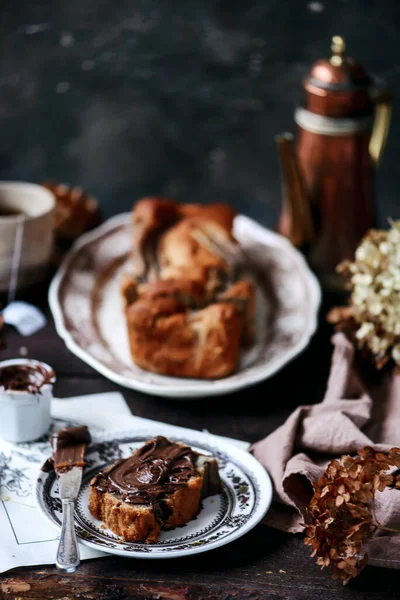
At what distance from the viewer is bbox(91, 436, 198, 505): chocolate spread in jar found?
1.08 meters

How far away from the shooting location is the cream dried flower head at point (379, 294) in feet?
4.60

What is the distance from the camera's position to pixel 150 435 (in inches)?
50.3

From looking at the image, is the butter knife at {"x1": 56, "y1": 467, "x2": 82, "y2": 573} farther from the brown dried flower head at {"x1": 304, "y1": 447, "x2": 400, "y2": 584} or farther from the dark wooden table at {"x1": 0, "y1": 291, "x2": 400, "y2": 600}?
the brown dried flower head at {"x1": 304, "y1": 447, "x2": 400, "y2": 584}

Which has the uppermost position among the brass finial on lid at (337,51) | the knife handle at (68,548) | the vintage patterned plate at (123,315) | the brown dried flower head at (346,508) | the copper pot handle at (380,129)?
the brass finial on lid at (337,51)

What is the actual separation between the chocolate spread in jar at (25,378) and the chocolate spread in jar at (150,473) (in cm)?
22

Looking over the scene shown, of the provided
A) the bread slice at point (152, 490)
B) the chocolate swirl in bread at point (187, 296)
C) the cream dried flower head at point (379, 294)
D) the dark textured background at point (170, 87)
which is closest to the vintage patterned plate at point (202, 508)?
the bread slice at point (152, 490)

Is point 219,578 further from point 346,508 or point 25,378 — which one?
point 25,378

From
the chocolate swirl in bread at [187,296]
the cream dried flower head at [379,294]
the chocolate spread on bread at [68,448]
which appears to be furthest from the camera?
the chocolate swirl in bread at [187,296]

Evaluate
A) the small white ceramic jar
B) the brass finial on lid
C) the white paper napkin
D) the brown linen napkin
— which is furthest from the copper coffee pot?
the small white ceramic jar

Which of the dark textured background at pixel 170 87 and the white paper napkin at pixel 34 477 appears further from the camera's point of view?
the dark textured background at pixel 170 87

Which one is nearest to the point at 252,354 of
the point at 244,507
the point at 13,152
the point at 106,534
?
the point at 244,507

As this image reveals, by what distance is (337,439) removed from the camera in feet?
4.09

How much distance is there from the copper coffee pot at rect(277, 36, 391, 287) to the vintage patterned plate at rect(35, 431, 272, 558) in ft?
2.19

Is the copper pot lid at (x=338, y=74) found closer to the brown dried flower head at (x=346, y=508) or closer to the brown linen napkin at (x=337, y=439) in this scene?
the brown linen napkin at (x=337, y=439)
